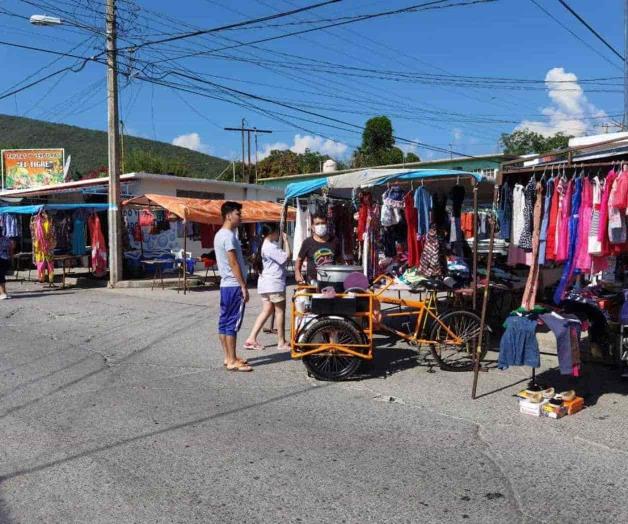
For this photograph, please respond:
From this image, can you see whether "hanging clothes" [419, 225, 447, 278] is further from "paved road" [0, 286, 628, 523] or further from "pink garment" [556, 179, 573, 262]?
"pink garment" [556, 179, 573, 262]

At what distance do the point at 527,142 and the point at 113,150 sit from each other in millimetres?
41464

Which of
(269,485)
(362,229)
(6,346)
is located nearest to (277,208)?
(362,229)

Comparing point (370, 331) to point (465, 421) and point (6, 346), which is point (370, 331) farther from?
point (6, 346)

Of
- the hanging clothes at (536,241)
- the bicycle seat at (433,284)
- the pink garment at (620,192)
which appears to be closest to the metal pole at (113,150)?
the bicycle seat at (433,284)

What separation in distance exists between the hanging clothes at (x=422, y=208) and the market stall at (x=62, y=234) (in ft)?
37.1

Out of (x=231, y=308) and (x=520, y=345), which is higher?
(x=231, y=308)

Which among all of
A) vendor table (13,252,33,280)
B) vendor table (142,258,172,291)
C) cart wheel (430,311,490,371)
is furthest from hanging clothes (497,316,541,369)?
vendor table (13,252,33,280)

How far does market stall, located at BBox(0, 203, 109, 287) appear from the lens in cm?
1614

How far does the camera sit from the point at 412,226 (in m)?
8.62

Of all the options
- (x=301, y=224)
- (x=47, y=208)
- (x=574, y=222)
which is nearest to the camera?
(x=574, y=222)

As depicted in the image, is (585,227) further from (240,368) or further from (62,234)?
(62,234)

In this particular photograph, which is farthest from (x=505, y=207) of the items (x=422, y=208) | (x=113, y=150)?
(x=113, y=150)

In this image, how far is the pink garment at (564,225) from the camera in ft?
19.4

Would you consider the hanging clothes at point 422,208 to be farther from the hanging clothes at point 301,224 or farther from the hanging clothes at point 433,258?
the hanging clothes at point 301,224
